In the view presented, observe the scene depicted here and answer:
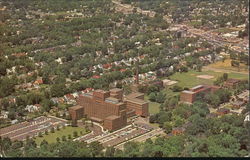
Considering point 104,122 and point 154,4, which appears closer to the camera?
point 104,122

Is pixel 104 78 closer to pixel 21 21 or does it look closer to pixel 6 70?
pixel 6 70

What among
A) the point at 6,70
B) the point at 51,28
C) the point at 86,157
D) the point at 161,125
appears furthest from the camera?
the point at 51,28

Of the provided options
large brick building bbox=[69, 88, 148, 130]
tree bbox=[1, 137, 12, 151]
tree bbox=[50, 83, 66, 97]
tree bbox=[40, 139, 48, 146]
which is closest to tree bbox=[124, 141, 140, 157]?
large brick building bbox=[69, 88, 148, 130]

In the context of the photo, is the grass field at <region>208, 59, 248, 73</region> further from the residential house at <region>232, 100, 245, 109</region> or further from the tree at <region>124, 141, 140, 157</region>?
the tree at <region>124, 141, 140, 157</region>

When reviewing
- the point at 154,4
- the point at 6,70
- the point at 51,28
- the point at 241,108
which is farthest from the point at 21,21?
the point at 241,108

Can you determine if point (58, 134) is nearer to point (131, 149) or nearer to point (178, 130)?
point (131, 149)

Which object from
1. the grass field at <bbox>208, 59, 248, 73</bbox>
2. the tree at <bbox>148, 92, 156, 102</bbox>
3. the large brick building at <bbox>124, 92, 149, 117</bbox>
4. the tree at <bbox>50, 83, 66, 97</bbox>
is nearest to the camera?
the large brick building at <bbox>124, 92, 149, 117</bbox>

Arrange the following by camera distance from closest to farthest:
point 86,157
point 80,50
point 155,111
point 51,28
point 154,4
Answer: point 86,157
point 155,111
point 80,50
point 51,28
point 154,4
